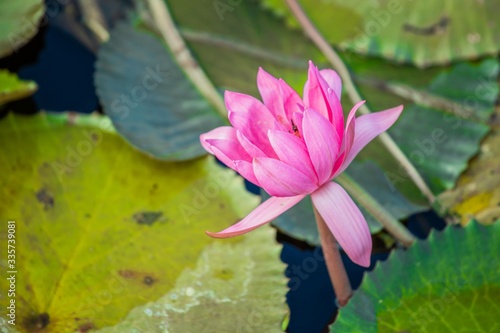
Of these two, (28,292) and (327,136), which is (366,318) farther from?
(28,292)

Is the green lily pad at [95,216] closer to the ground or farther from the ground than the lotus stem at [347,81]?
closer to the ground

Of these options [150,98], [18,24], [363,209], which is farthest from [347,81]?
[18,24]

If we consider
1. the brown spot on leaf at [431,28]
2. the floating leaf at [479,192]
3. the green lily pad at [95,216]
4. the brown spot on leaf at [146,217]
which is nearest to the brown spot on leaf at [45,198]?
the green lily pad at [95,216]

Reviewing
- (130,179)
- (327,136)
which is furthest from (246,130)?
(130,179)

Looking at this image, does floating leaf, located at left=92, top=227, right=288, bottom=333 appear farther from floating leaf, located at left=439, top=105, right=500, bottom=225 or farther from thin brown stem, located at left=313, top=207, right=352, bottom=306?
floating leaf, located at left=439, top=105, right=500, bottom=225

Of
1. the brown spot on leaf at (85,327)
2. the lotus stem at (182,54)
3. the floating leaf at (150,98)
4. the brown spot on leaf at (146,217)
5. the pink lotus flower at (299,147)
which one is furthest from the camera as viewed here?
the lotus stem at (182,54)

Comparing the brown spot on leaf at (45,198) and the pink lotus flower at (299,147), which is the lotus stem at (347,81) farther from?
the brown spot on leaf at (45,198)
